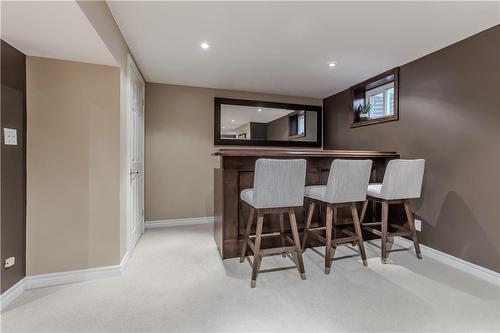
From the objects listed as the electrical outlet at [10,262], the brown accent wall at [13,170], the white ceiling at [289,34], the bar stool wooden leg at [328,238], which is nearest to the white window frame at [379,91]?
the white ceiling at [289,34]

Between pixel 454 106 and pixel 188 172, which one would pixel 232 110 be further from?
pixel 454 106

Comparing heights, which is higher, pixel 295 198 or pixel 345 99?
pixel 345 99

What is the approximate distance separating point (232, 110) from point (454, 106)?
284 cm

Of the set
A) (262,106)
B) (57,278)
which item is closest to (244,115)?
(262,106)

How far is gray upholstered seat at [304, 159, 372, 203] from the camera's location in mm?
2043

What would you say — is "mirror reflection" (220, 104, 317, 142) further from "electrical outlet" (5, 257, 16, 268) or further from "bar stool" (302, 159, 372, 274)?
"electrical outlet" (5, 257, 16, 268)

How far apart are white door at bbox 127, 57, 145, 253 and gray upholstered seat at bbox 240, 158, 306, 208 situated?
142 cm

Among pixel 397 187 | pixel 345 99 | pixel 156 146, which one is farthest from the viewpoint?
pixel 345 99

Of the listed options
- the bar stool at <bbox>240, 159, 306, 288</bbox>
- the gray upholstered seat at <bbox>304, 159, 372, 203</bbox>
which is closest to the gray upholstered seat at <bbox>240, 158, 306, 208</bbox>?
the bar stool at <bbox>240, 159, 306, 288</bbox>

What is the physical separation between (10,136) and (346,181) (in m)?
2.65

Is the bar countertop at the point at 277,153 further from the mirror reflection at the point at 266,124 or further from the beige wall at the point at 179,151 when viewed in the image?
the mirror reflection at the point at 266,124

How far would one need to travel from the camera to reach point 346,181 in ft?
6.81

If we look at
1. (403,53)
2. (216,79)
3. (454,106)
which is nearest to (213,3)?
(216,79)

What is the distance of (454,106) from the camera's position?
2.29 metres
